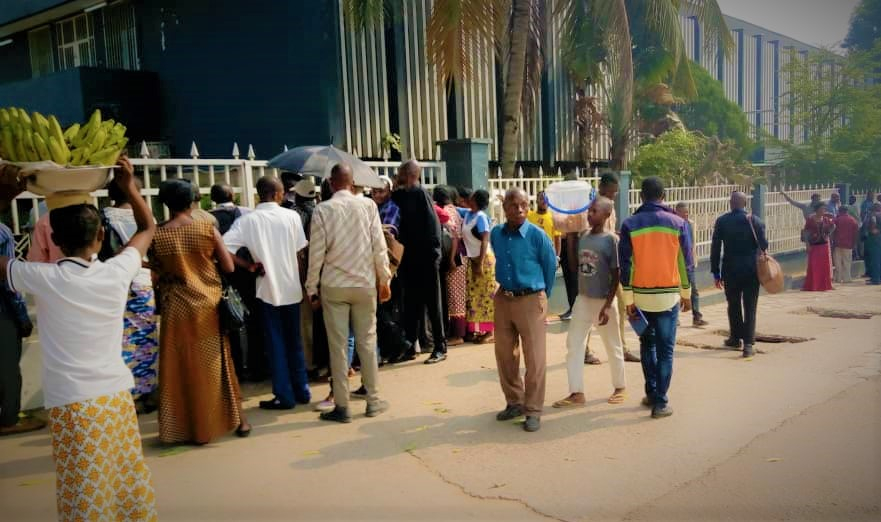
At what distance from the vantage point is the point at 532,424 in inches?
193

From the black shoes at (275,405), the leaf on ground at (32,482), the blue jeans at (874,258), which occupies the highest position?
the leaf on ground at (32,482)

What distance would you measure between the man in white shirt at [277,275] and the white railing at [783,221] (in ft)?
43.2

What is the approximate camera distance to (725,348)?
7910mm

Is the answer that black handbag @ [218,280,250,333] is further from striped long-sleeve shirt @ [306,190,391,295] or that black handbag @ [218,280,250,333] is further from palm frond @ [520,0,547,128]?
palm frond @ [520,0,547,128]

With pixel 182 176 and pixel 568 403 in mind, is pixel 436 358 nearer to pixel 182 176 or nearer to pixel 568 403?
pixel 568 403

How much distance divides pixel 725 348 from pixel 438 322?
3526 millimetres

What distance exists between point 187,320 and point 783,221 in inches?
610

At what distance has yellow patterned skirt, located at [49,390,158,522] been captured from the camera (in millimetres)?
2920

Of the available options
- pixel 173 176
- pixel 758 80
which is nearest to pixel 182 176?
pixel 173 176

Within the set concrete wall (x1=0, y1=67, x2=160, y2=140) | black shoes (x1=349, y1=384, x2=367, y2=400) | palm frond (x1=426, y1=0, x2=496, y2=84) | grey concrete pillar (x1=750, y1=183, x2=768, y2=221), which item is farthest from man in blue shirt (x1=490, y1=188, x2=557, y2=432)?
grey concrete pillar (x1=750, y1=183, x2=768, y2=221)

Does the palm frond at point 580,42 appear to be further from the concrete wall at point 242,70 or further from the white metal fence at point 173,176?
the white metal fence at point 173,176

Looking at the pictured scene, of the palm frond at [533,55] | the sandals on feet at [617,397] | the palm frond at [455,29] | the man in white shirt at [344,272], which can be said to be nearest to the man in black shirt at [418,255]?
the man in white shirt at [344,272]

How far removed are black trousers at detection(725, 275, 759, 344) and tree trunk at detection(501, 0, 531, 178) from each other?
4.97m

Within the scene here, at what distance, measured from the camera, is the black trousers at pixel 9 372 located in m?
5.05
